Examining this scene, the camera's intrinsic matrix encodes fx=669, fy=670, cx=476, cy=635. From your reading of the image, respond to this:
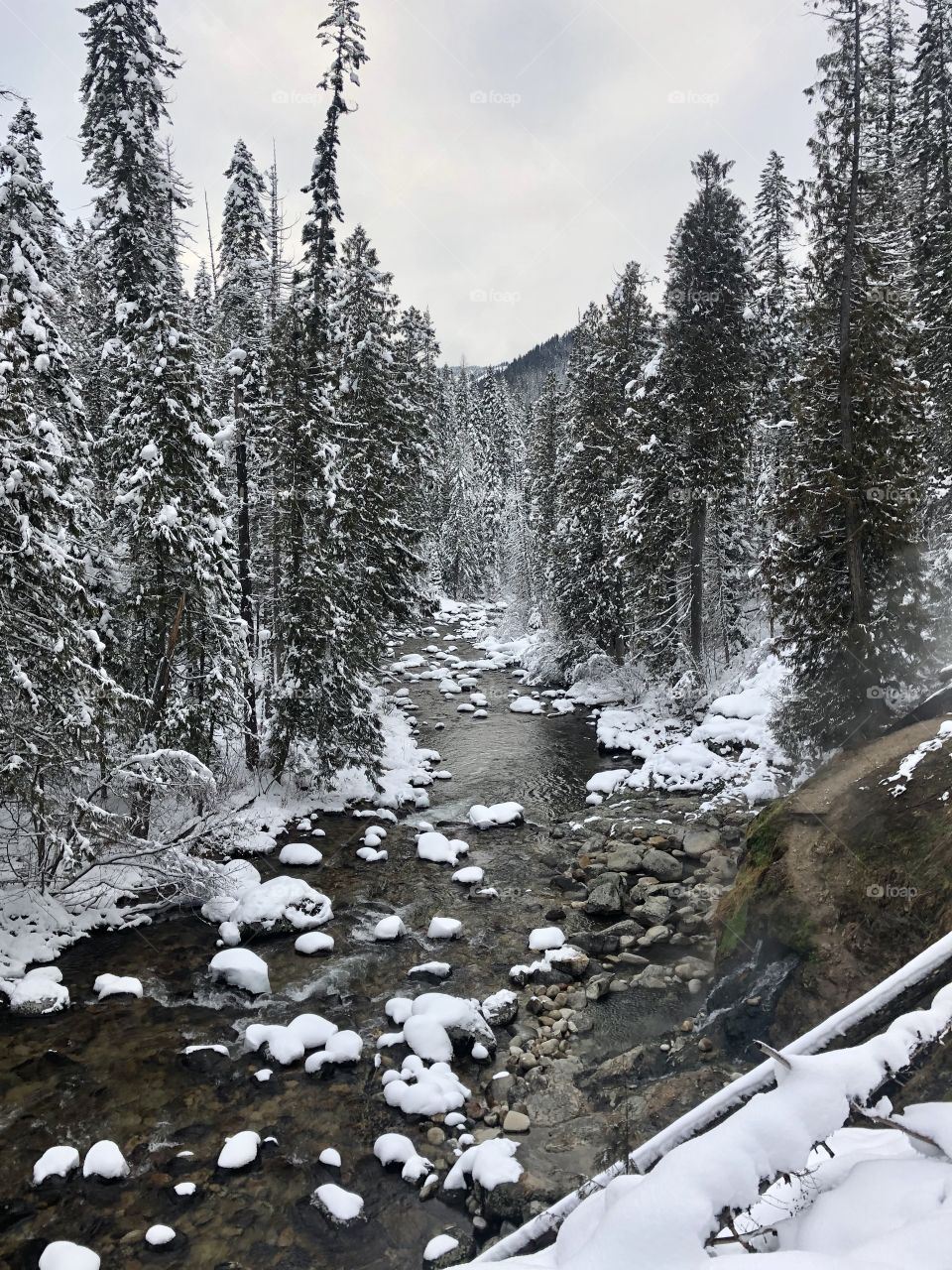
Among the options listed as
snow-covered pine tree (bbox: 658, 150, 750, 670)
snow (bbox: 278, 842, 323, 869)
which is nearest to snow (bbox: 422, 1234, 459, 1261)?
snow (bbox: 278, 842, 323, 869)

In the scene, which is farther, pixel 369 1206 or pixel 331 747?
pixel 331 747

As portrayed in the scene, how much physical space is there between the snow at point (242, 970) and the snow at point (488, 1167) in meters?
4.25

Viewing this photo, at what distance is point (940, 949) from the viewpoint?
3.21 meters

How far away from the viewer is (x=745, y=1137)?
2477 millimetres

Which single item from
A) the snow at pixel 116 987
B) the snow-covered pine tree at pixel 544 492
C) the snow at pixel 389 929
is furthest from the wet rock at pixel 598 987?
the snow-covered pine tree at pixel 544 492

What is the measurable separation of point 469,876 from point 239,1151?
6567mm

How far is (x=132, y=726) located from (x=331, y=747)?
5.17 m

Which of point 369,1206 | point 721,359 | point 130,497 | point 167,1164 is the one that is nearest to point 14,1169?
point 167,1164

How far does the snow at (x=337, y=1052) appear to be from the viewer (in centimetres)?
865

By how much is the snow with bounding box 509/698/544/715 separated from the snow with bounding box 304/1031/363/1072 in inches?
651

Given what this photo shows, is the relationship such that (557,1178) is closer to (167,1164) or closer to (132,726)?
(167,1164)

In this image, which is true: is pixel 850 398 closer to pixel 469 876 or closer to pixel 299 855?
pixel 469 876

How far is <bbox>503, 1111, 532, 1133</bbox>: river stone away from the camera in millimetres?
7637

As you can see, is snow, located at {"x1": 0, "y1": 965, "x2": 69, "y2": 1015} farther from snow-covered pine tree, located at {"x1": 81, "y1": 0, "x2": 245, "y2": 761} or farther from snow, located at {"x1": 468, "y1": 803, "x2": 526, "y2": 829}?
snow, located at {"x1": 468, "y1": 803, "x2": 526, "y2": 829}
